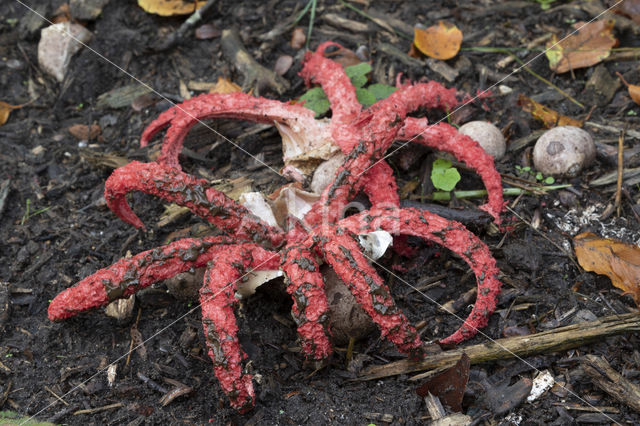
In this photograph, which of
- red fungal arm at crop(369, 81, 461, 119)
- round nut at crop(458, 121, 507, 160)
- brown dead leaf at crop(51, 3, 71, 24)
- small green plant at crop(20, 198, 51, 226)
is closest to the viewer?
red fungal arm at crop(369, 81, 461, 119)

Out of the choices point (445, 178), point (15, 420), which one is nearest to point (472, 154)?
point (445, 178)

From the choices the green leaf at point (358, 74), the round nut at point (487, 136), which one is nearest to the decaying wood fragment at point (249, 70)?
the green leaf at point (358, 74)

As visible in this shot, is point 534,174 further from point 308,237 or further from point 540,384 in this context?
point 308,237

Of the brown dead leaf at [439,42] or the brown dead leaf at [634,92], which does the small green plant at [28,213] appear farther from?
the brown dead leaf at [634,92]

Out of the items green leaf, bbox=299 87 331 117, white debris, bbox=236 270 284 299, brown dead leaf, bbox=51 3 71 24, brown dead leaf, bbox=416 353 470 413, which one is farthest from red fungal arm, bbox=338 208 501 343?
brown dead leaf, bbox=51 3 71 24

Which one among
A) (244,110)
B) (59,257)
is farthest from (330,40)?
(59,257)

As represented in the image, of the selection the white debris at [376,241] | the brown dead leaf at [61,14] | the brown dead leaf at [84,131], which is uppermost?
the brown dead leaf at [61,14]

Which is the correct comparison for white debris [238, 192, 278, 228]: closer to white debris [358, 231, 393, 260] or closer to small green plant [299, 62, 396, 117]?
white debris [358, 231, 393, 260]
